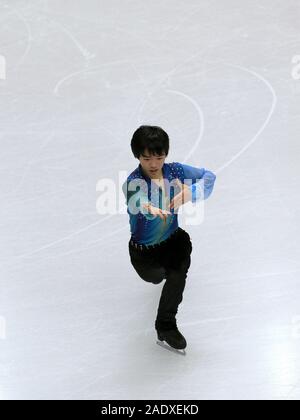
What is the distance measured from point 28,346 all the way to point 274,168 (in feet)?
5.11

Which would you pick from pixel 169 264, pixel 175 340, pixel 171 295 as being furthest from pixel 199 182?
pixel 175 340

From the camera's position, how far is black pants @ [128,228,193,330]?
3336mm

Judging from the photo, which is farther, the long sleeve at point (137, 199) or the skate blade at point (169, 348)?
the skate blade at point (169, 348)

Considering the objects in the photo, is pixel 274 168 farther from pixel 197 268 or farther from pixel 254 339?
pixel 254 339

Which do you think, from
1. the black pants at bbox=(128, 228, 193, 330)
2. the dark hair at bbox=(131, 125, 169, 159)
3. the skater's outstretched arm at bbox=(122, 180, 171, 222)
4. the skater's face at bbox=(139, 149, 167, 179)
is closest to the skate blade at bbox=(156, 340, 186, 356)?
the black pants at bbox=(128, 228, 193, 330)

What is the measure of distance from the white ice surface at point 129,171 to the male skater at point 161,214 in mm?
193

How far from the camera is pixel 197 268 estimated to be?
12.4 ft

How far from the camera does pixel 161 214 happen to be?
3.05m

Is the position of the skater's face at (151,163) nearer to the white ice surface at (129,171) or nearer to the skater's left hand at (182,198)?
the skater's left hand at (182,198)

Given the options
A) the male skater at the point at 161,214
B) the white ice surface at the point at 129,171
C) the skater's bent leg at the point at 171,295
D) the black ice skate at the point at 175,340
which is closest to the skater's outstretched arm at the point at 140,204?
the male skater at the point at 161,214

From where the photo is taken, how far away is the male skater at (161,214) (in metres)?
3.06

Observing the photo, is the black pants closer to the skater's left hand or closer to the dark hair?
the skater's left hand

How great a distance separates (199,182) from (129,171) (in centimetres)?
111

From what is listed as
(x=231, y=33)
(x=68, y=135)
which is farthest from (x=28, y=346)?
(x=231, y=33)
